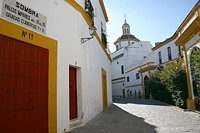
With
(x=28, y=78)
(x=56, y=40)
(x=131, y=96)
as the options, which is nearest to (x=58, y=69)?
(x=56, y=40)

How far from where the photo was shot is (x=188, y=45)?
9438 millimetres

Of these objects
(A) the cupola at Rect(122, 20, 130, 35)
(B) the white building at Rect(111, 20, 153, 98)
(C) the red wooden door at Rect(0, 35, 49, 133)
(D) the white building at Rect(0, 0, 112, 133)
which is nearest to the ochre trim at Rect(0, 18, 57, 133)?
(D) the white building at Rect(0, 0, 112, 133)

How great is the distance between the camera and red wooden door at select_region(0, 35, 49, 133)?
136 inches

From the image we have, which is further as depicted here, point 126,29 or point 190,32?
point 126,29

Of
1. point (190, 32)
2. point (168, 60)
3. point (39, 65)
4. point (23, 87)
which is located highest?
point (168, 60)

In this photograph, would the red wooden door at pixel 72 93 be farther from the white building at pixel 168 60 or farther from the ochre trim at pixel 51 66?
the white building at pixel 168 60

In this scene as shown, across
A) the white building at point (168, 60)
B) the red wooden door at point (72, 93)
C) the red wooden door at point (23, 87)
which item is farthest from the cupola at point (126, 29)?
the red wooden door at point (23, 87)

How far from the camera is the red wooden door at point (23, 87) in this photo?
3.46m

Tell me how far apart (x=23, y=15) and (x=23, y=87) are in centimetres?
162

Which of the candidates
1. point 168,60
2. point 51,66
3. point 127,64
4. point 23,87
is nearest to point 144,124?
point 51,66

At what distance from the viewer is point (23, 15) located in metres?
4.05

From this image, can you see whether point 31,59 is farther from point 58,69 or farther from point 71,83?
point 71,83

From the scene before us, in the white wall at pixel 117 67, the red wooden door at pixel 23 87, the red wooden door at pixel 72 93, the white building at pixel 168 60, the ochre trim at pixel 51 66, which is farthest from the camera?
the white wall at pixel 117 67

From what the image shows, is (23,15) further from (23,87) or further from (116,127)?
(116,127)
